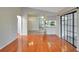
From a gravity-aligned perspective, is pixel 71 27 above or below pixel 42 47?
above

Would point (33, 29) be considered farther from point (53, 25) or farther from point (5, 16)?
point (5, 16)

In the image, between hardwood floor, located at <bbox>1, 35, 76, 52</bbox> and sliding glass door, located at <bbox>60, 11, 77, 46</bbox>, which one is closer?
hardwood floor, located at <bbox>1, 35, 76, 52</bbox>

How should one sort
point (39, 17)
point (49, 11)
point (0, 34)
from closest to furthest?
point (0, 34)
point (49, 11)
point (39, 17)

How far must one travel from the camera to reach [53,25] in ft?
52.6

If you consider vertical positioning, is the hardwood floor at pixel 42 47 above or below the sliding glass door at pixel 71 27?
below

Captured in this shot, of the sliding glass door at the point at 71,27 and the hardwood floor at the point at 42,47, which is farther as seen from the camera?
the sliding glass door at the point at 71,27

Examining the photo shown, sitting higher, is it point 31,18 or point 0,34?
point 31,18

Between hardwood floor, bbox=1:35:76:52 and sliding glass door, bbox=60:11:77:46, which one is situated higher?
A: sliding glass door, bbox=60:11:77:46

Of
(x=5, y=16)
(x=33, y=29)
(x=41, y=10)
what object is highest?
(x=41, y=10)

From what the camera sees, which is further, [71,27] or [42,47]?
[71,27]
